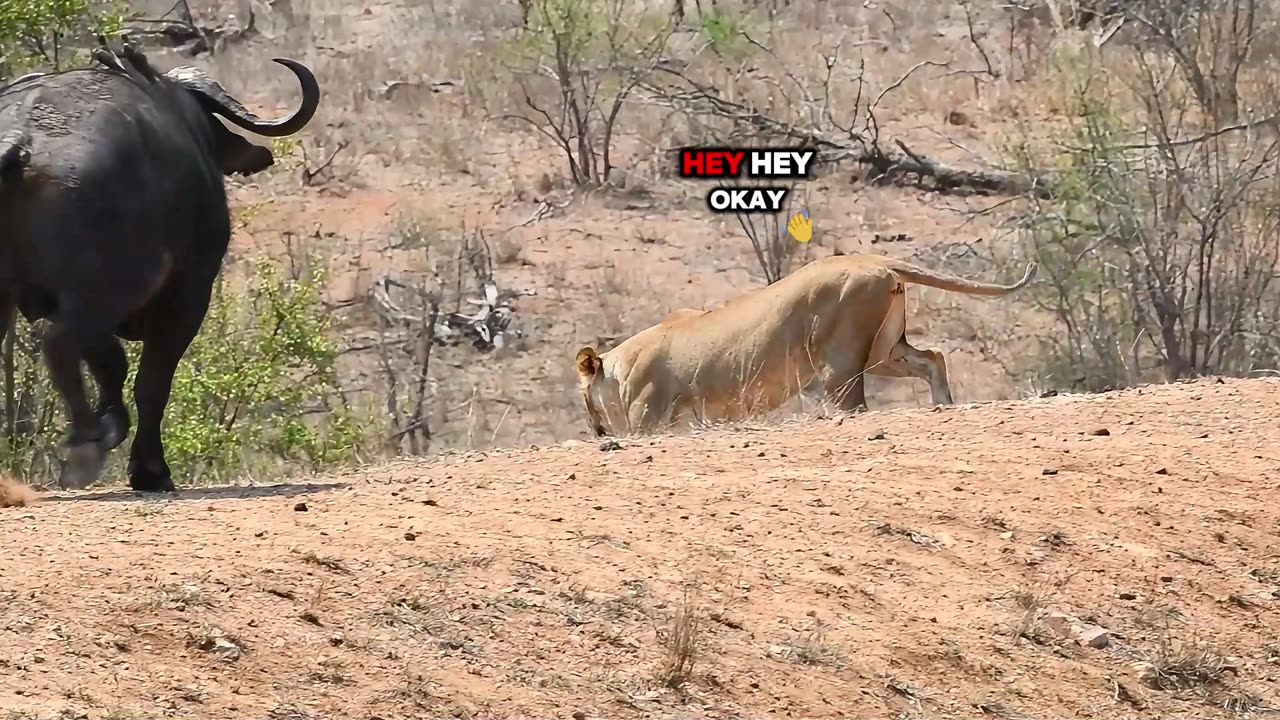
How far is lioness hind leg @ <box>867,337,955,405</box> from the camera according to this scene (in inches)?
486

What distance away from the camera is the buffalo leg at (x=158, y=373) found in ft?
27.1

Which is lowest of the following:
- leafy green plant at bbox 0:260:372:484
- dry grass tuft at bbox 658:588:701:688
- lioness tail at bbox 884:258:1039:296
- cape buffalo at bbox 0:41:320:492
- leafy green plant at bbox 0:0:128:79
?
leafy green plant at bbox 0:260:372:484

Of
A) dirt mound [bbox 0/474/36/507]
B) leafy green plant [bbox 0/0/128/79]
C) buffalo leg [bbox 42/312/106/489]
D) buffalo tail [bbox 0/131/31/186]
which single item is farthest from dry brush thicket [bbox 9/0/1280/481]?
buffalo tail [bbox 0/131/31/186]

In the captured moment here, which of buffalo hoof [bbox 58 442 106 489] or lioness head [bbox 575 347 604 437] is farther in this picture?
lioness head [bbox 575 347 604 437]

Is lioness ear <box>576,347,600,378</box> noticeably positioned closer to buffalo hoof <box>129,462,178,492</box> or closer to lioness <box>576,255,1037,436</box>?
lioness <box>576,255,1037,436</box>

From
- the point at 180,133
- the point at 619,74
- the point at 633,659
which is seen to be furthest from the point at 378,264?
the point at 633,659

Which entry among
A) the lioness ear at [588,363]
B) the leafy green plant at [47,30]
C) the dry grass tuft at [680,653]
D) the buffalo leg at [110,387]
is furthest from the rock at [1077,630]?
the leafy green plant at [47,30]

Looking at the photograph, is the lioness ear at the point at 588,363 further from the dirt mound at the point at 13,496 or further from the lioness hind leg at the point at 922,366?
the dirt mound at the point at 13,496

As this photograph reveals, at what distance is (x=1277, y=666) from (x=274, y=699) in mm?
3590

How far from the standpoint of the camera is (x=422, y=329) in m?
17.1

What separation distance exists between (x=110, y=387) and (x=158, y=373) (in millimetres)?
434

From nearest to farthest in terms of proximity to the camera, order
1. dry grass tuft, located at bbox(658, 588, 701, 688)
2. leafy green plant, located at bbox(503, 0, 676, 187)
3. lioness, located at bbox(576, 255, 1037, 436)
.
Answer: dry grass tuft, located at bbox(658, 588, 701, 688) → lioness, located at bbox(576, 255, 1037, 436) → leafy green plant, located at bbox(503, 0, 676, 187)

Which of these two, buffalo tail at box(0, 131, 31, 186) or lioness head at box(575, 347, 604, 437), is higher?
buffalo tail at box(0, 131, 31, 186)

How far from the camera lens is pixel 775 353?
483 inches
